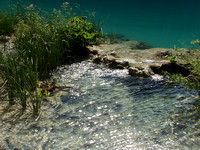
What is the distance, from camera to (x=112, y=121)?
8.39 feet

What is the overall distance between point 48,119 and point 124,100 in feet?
4.30

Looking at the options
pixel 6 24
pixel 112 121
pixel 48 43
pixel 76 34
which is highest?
pixel 6 24

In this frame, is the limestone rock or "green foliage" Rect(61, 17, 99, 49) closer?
the limestone rock

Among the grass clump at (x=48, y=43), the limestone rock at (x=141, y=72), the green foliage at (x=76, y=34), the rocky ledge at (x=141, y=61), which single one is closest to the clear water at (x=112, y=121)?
Answer: the limestone rock at (x=141, y=72)

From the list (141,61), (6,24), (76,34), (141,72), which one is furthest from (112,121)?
(6,24)

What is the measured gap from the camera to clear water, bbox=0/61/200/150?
2148 mm

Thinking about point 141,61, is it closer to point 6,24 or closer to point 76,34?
point 76,34

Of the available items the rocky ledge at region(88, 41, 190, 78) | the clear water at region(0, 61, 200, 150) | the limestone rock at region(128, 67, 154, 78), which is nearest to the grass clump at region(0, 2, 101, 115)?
the rocky ledge at region(88, 41, 190, 78)

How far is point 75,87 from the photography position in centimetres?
373

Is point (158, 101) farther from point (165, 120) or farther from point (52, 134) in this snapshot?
point (52, 134)

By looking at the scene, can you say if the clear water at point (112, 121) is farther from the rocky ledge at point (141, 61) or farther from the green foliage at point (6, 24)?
the green foliage at point (6, 24)

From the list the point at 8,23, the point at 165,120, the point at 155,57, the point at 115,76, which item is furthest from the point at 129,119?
the point at 8,23

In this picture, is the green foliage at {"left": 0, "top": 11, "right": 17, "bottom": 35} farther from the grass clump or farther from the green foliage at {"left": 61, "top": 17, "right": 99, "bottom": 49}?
the green foliage at {"left": 61, "top": 17, "right": 99, "bottom": 49}

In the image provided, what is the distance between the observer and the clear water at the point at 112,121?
7.05 ft
